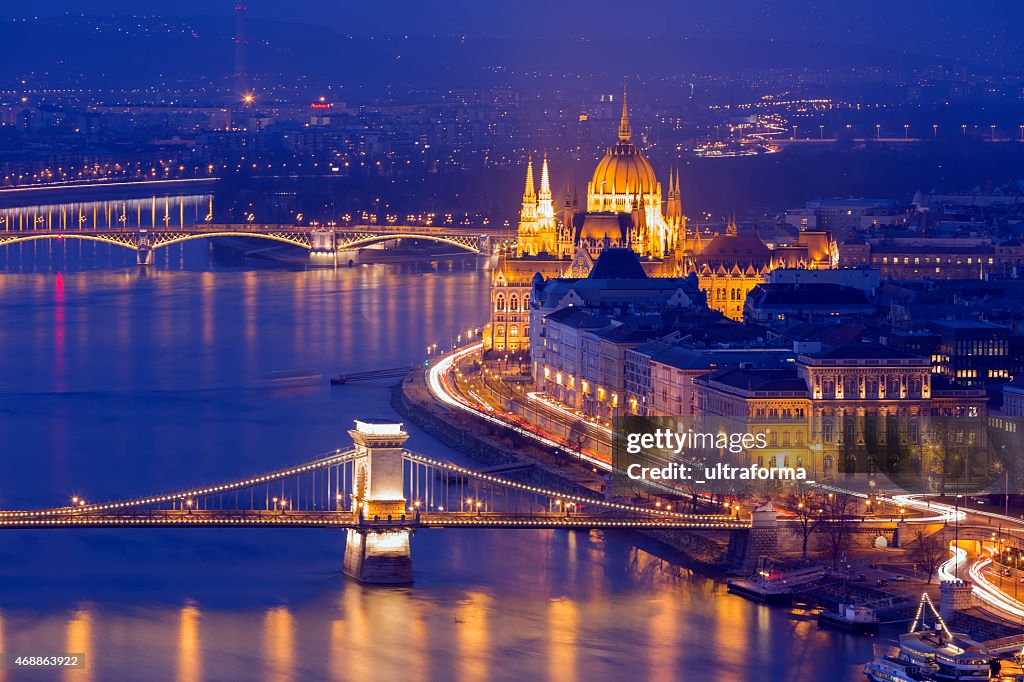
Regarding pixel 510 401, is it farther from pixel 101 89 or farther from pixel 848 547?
pixel 101 89

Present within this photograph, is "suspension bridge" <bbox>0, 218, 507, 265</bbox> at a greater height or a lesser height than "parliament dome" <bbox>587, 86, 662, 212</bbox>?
lesser

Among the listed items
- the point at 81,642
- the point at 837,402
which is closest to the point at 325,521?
the point at 81,642

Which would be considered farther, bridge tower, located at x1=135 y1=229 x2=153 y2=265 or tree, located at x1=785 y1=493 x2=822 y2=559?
bridge tower, located at x1=135 y1=229 x2=153 y2=265

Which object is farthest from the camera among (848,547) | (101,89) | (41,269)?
(101,89)

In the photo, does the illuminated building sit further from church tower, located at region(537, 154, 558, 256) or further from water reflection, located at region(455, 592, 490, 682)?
church tower, located at region(537, 154, 558, 256)

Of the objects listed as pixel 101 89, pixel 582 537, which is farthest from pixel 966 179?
pixel 101 89

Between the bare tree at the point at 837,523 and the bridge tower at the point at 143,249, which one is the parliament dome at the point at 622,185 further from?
the bare tree at the point at 837,523

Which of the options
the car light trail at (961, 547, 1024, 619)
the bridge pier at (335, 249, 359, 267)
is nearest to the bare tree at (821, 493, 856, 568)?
the car light trail at (961, 547, 1024, 619)
